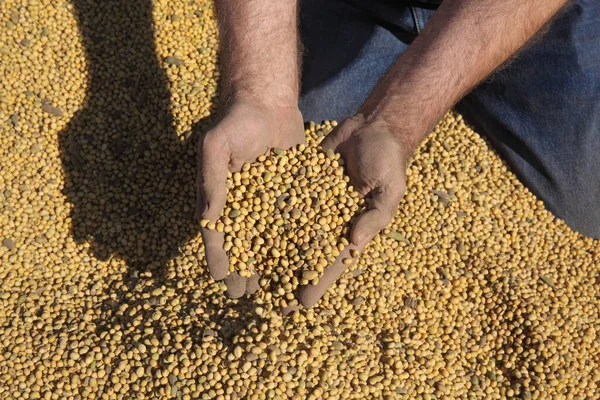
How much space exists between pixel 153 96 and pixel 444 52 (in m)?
1.57

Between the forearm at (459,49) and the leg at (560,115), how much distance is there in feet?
1.52

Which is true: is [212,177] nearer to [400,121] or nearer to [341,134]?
[341,134]

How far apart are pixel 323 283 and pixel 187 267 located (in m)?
0.73

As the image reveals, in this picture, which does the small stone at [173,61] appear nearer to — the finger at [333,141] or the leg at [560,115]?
the finger at [333,141]

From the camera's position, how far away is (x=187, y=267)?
292cm

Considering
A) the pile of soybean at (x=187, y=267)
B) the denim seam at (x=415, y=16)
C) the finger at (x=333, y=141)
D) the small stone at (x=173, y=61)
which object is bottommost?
the pile of soybean at (x=187, y=267)

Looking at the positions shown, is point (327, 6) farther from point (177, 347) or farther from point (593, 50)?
point (177, 347)

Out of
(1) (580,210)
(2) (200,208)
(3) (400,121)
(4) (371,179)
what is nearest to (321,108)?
(3) (400,121)

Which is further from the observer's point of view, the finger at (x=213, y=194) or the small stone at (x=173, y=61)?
the small stone at (x=173, y=61)

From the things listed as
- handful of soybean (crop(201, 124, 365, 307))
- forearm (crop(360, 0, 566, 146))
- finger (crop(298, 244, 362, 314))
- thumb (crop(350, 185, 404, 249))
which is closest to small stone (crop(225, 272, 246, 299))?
handful of soybean (crop(201, 124, 365, 307))

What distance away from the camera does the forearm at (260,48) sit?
9.64 ft

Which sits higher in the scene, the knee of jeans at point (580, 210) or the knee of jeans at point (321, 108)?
the knee of jeans at point (321, 108)

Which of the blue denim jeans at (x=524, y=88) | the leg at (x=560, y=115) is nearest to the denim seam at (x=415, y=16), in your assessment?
the blue denim jeans at (x=524, y=88)

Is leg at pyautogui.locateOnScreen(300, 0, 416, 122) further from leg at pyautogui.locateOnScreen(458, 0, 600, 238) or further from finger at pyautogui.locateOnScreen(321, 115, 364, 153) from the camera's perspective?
finger at pyautogui.locateOnScreen(321, 115, 364, 153)
